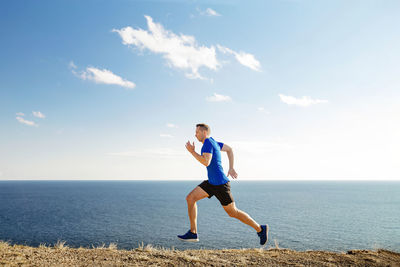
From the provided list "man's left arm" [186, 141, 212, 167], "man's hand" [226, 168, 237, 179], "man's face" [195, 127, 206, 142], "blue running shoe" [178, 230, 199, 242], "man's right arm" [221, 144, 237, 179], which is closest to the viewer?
"man's left arm" [186, 141, 212, 167]

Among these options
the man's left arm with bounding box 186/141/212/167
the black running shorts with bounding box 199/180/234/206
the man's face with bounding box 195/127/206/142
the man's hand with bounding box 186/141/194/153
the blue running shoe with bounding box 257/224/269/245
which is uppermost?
the man's face with bounding box 195/127/206/142

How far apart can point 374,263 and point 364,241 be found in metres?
48.6

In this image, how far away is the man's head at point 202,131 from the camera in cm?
481

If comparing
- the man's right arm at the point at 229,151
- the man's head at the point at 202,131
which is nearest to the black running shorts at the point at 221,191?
the man's right arm at the point at 229,151

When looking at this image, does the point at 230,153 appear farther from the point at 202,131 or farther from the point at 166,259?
the point at 166,259

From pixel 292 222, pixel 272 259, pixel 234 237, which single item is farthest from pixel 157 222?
pixel 272 259

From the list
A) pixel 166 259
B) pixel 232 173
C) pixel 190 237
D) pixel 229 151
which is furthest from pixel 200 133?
pixel 166 259

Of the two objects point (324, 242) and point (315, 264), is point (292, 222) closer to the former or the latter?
point (324, 242)

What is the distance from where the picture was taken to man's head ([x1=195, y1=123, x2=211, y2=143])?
481cm

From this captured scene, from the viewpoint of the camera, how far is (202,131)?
190 inches

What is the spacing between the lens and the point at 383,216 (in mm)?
72375

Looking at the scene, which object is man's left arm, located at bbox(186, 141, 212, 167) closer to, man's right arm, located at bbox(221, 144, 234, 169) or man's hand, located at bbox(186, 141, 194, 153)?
man's hand, located at bbox(186, 141, 194, 153)

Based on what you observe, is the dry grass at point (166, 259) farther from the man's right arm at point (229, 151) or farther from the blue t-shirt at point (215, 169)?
the man's right arm at point (229, 151)

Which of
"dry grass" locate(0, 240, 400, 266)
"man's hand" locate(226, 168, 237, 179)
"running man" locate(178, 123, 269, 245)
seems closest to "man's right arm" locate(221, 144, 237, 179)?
"man's hand" locate(226, 168, 237, 179)
